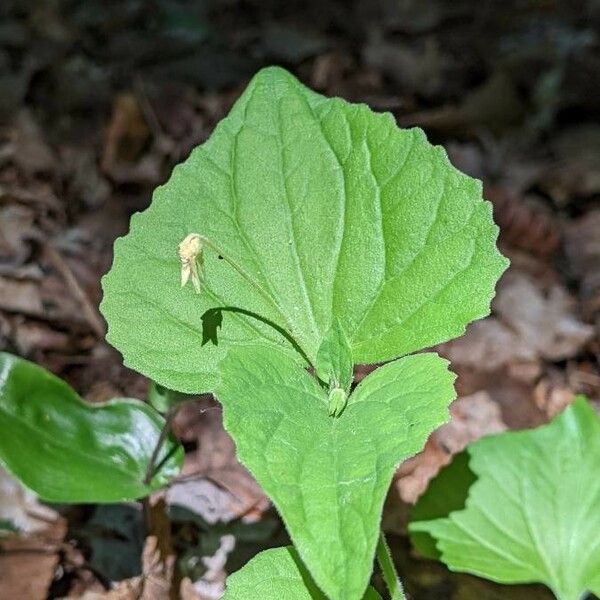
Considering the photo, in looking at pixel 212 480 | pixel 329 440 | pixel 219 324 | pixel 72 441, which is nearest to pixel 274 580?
pixel 329 440

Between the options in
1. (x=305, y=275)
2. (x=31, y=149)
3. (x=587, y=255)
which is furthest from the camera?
(x=31, y=149)

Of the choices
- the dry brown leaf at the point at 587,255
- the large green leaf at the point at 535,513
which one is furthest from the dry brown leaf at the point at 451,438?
the dry brown leaf at the point at 587,255

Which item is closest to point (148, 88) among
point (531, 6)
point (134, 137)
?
→ point (134, 137)

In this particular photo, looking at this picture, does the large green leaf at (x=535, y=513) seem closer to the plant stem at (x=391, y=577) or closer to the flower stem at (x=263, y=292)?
the plant stem at (x=391, y=577)

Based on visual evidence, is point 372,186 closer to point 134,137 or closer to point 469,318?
point 469,318

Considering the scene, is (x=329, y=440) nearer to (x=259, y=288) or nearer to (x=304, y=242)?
(x=259, y=288)

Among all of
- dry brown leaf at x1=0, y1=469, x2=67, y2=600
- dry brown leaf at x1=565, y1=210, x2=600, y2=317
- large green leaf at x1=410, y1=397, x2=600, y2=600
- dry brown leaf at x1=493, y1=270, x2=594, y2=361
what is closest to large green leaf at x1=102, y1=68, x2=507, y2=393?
large green leaf at x1=410, y1=397, x2=600, y2=600

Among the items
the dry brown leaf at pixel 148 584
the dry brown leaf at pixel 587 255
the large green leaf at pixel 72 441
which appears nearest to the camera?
the large green leaf at pixel 72 441
